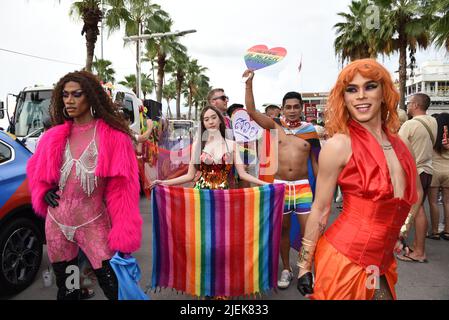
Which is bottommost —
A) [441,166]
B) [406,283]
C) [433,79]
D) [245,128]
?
[406,283]

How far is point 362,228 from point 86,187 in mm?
1779

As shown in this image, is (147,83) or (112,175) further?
(147,83)

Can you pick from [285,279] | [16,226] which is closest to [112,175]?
[16,226]

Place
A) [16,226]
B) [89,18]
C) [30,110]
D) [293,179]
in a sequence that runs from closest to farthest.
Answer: [16,226]
[293,179]
[30,110]
[89,18]

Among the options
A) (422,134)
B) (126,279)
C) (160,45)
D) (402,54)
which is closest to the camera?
(126,279)

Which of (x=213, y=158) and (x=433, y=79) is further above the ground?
(x=433, y=79)

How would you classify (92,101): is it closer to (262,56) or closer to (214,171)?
(214,171)

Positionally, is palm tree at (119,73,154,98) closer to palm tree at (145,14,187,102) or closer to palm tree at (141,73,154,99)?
palm tree at (141,73,154,99)

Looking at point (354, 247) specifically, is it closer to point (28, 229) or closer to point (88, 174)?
point (88, 174)

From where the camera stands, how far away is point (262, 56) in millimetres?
3451

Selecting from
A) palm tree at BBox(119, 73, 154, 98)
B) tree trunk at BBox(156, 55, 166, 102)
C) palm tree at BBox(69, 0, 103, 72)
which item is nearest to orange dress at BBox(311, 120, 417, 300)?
palm tree at BBox(69, 0, 103, 72)

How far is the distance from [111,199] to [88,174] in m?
0.24

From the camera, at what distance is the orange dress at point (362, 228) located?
5.64ft

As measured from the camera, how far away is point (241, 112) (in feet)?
17.4
